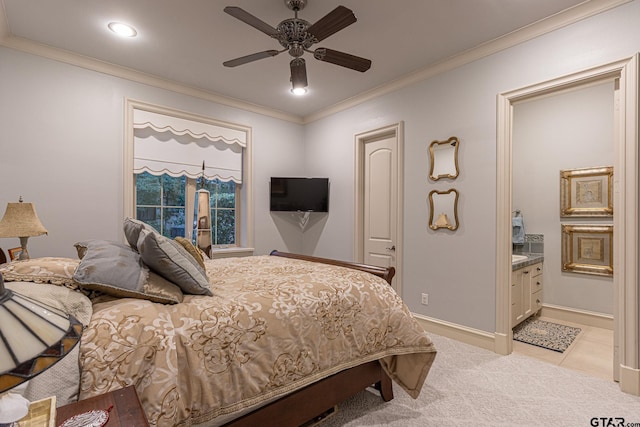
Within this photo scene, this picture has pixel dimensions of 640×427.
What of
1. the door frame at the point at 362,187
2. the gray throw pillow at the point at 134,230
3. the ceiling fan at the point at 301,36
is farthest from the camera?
the door frame at the point at 362,187

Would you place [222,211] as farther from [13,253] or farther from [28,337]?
[28,337]

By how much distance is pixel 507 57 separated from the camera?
111 inches

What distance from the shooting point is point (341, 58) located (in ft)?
7.72

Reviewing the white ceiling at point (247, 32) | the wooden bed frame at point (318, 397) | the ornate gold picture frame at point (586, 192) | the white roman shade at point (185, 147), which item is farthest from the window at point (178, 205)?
the ornate gold picture frame at point (586, 192)

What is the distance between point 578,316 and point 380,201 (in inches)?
103

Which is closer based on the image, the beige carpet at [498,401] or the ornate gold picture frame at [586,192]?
the beige carpet at [498,401]

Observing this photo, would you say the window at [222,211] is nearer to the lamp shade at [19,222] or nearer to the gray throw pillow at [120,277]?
the lamp shade at [19,222]

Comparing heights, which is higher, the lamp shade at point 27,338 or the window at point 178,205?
the window at point 178,205

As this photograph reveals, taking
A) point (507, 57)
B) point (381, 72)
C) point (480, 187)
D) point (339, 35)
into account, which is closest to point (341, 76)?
point (381, 72)

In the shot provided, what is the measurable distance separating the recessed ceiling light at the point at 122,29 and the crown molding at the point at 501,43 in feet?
8.18

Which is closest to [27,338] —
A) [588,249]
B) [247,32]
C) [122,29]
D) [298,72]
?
[298,72]

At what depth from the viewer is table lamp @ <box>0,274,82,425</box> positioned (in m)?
0.45

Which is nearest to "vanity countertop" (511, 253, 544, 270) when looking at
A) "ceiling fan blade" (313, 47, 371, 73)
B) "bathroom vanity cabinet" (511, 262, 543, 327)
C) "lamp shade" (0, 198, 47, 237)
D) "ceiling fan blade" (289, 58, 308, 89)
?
"bathroom vanity cabinet" (511, 262, 543, 327)

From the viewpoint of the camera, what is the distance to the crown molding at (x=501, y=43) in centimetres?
234
